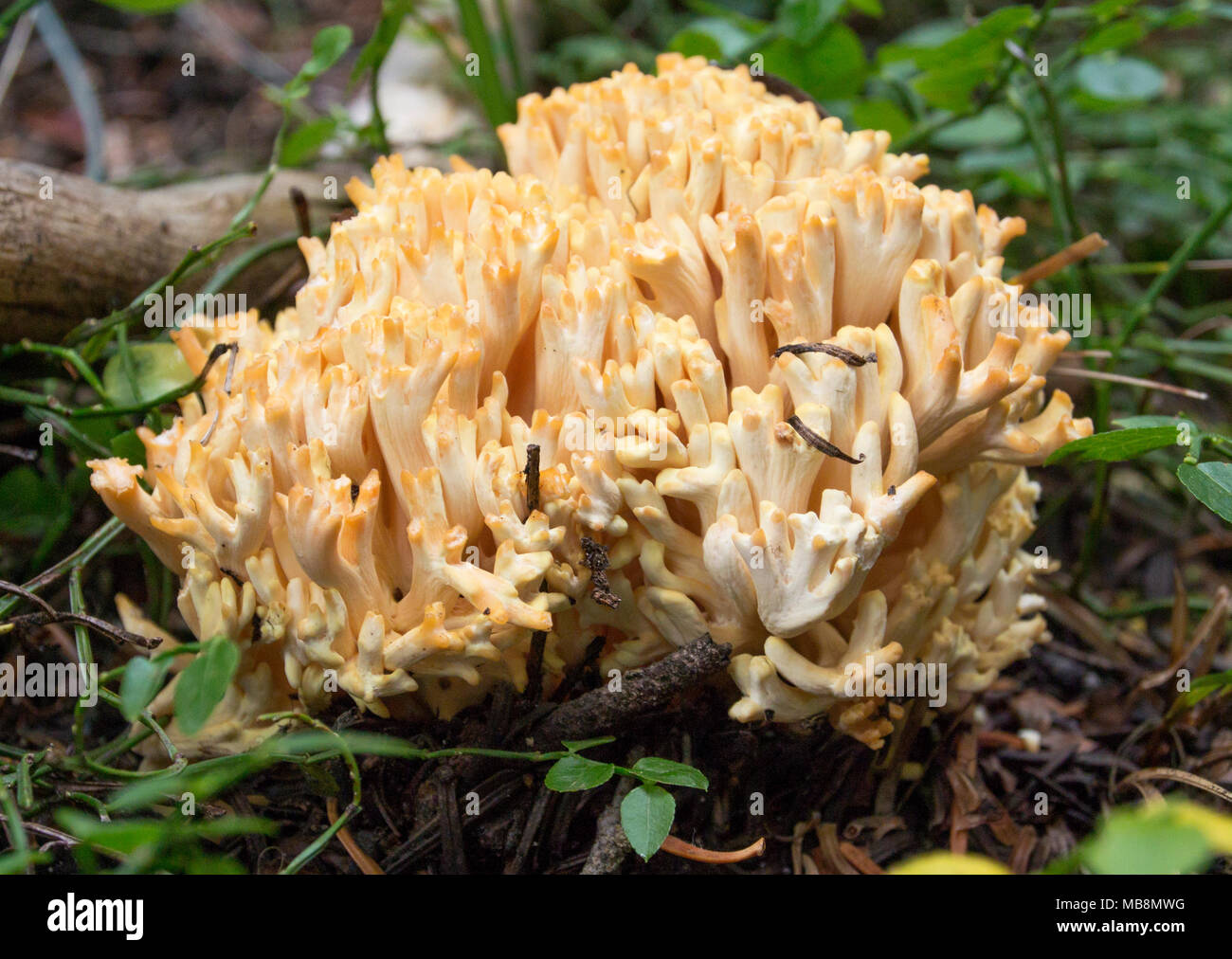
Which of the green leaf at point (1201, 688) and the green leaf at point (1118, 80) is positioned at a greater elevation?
the green leaf at point (1118, 80)

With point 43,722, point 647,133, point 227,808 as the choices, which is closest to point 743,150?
point 647,133

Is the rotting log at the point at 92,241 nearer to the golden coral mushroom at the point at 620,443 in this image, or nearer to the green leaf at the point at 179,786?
the golden coral mushroom at the point at 620,443

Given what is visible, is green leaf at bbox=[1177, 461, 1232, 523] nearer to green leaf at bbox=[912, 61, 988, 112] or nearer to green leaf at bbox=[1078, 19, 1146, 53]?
green leaf at bbox=[912, 61, 988, 112]

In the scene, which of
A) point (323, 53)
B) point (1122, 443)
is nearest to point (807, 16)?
point (323, 53)

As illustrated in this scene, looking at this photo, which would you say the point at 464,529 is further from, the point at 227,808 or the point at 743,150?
the point at 743,150

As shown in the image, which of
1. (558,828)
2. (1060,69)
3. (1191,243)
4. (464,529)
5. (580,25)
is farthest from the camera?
(580,25)

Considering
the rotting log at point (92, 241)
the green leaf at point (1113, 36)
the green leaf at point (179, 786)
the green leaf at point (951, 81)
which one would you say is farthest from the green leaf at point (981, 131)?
the green leaf at point (179, 786)

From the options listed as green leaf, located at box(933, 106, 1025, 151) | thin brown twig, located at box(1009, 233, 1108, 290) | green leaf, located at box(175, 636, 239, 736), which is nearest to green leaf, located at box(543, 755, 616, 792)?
green leaf, located at box(175, 636, 239, 736)
